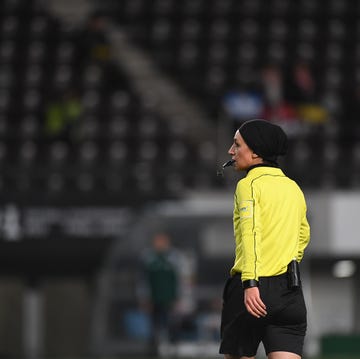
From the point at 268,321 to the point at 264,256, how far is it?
0.30 meters

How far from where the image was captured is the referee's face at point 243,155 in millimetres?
6211

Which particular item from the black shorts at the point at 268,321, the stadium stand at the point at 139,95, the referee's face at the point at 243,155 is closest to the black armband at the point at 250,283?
the black shorts at the point at 268,321

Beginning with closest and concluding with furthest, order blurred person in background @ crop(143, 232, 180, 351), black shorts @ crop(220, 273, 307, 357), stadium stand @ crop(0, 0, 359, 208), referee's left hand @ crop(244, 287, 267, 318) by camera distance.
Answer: referee's left hand @ crop(244, 287, 267, 318) → black shorts @ crop(220, 273, 307, 357) → blurred person in background @ crop(143, 232, 180, 351) → stadium stand @ crop(0, 0, 359, 208)

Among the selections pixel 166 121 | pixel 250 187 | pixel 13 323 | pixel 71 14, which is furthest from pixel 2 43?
pixel 250 187

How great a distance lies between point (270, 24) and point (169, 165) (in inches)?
194

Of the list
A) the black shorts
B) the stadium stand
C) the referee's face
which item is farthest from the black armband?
the stadium stand

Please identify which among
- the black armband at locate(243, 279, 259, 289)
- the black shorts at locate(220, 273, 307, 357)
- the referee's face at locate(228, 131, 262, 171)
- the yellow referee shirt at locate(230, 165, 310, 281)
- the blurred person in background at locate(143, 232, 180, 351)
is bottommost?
the blurred person in background at locate(143, 232, 180, 351)

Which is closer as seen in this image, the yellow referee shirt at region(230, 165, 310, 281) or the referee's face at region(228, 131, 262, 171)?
the yellow referee shirt at region(230, 165, 310, 281)

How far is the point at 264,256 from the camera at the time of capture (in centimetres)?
612

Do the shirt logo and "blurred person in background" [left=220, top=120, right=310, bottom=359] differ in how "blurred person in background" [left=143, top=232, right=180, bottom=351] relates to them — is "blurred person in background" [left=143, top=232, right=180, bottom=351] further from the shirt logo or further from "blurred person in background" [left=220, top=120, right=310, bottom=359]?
the shirt logo

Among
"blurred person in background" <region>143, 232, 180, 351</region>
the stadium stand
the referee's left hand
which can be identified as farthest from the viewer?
the stadium stand

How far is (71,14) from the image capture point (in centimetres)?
2423

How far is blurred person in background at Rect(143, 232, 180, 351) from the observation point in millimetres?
17875

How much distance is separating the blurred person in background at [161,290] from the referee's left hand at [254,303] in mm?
11741
